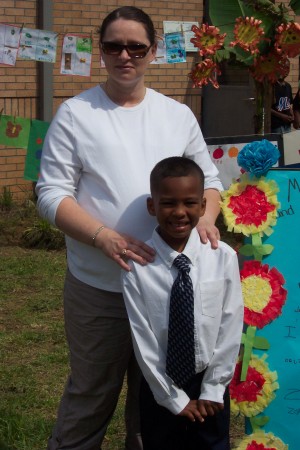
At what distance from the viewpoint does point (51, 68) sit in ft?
30.0

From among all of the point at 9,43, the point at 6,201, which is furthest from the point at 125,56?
the point at 6,201


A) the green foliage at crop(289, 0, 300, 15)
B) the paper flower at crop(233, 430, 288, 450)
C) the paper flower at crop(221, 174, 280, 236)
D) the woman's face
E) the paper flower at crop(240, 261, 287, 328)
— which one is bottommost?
the paper flower at crop(233, 430, 288, 450)

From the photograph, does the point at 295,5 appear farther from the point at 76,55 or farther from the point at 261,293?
the point at 261,293

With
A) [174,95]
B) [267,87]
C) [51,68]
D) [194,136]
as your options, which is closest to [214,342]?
[194,136]

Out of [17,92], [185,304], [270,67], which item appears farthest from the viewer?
[17,92]

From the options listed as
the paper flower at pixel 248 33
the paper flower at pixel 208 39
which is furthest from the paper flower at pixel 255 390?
the paper flower at pixel 208 39

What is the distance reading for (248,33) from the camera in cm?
491

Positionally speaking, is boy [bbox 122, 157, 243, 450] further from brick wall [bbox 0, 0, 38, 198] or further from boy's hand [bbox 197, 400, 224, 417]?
brick wall [bbox 0, 0, 38, 198]

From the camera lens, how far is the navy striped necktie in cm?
272

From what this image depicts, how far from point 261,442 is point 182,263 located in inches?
40.0

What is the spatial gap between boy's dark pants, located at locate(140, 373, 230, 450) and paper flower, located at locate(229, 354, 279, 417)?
1.11 feet

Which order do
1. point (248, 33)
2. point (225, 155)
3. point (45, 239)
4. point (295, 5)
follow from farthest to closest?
point (45, 239)
point (295, 5)
point (225, 155)
point (248, 33)

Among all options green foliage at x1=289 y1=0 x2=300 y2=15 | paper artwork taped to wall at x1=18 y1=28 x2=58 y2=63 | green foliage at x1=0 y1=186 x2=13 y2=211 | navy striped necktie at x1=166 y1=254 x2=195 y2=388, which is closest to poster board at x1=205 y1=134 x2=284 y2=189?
green foliage at x1=289 y1=0 x2=300 y2=15

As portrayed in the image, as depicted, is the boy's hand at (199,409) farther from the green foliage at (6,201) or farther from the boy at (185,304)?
the green foliage at (6,201)
